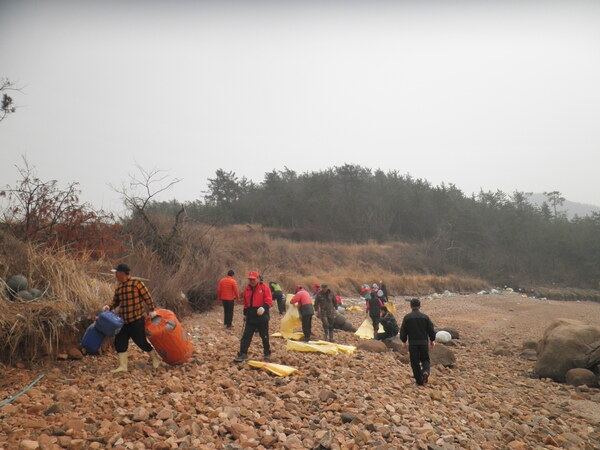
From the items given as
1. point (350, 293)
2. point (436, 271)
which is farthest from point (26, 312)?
point (436, 271)

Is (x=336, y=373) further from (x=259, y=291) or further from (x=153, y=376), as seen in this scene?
(x=153, y=376)

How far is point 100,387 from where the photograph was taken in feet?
16.6

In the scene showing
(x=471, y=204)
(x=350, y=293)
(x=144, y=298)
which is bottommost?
(x=350, y=293)

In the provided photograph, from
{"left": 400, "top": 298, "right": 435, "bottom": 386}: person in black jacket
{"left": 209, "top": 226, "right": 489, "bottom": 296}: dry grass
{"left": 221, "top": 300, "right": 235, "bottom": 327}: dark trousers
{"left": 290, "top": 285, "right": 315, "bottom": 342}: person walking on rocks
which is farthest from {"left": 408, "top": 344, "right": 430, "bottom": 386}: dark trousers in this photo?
{"left": 209, "top": 226, "right": 489, "bottom": 296}: dry grass

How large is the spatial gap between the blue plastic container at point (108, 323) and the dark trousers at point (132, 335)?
0.78ft

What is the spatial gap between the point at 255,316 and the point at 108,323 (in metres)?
2.48

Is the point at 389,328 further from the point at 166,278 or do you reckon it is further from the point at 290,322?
the point at 166,278

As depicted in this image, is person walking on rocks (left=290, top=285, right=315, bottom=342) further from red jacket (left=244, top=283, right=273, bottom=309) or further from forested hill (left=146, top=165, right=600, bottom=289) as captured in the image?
forested hill (left=146, top=165, right=600, bottom=289)

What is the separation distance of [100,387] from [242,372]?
2.02 metres

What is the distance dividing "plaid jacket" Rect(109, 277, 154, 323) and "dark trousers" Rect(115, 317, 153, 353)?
0.10 m

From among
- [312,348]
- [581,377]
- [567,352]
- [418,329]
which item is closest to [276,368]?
[312,348]

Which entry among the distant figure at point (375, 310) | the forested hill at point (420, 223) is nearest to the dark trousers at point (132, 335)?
the distant figure at point (375, 310)

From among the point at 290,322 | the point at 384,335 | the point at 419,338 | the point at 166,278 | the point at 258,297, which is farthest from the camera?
the point at 166,278

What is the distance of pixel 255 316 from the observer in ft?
23.2
